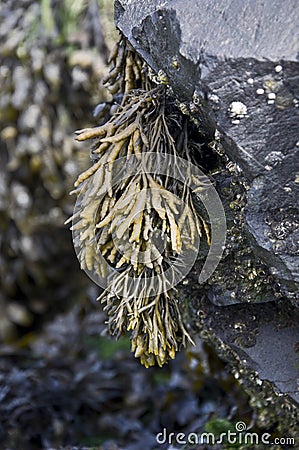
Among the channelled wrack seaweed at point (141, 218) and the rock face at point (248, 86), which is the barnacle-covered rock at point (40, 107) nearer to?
the channelled wrack seaweed at point (141, 218)

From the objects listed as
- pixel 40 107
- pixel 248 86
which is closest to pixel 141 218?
pixel 248 86

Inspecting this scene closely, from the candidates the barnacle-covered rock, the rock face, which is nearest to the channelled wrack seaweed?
the rock face

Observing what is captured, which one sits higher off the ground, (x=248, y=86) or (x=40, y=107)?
(x=248, y=86)

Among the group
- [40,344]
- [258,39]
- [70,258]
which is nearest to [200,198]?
[258,39]

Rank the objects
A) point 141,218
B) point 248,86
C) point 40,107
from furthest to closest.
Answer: point 40,107 < point 141,218 < point 248,86

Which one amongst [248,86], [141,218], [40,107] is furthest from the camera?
[40,107]

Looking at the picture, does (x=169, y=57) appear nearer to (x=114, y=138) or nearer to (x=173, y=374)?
(x=114, y=138)

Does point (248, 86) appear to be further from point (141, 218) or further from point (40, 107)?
point (40, 107)
